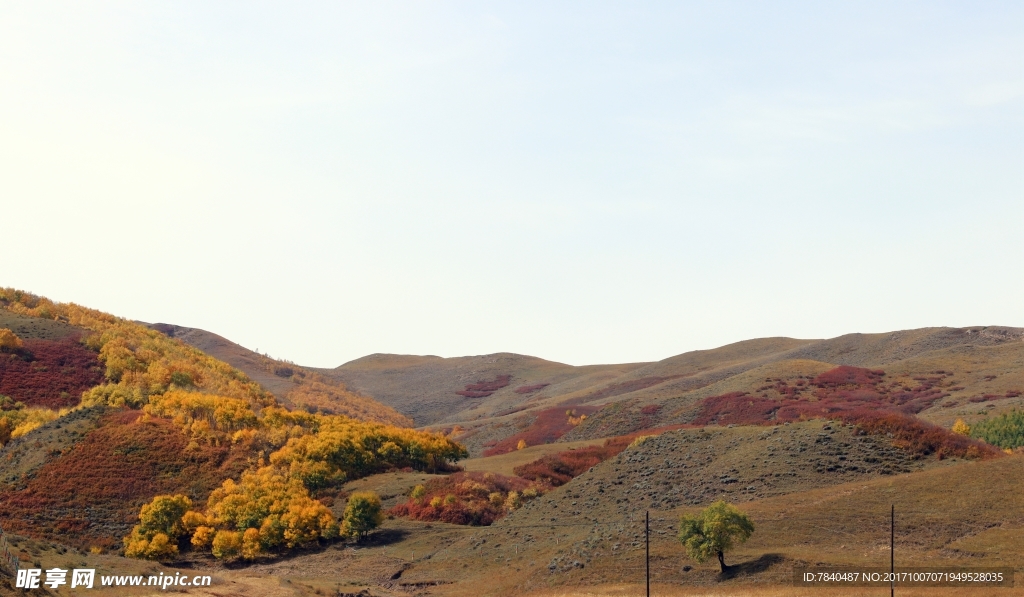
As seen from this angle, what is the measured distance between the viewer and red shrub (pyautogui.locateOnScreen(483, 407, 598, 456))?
435ft

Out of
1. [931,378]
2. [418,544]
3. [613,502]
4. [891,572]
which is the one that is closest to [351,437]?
[418,544]

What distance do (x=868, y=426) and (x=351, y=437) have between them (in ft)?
152

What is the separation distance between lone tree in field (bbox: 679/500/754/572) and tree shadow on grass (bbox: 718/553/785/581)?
0.51 metres

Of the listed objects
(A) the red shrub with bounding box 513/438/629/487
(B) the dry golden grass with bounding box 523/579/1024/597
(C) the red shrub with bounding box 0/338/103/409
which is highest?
(C) the red shrub with bounding box 0/338/103/409

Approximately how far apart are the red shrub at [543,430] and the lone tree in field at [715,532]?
236ft

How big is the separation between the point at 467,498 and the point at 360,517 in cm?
1227

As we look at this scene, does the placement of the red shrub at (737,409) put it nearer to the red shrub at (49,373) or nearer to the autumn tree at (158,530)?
the autumn tree at (158,530)

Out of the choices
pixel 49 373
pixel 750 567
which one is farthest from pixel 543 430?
pixel 750 567

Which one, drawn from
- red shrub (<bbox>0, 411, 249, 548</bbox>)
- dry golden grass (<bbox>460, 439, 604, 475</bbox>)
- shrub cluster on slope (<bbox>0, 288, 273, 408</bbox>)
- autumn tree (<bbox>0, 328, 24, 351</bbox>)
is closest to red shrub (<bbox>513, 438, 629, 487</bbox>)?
dry golden grass (<bbox>460, 439, 604, 475</bbox>)

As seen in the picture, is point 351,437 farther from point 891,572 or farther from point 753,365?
point 753,365

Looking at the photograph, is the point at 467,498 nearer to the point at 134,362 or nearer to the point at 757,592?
the point at 757,592

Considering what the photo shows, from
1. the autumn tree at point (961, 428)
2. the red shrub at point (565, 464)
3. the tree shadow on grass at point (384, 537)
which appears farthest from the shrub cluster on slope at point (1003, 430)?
the tree shadow on grass at point (384, 537)

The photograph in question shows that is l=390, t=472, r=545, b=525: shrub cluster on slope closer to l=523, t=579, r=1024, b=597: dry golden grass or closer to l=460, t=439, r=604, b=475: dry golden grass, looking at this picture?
l=460, t=439, r=604, b=475: dry golden grass

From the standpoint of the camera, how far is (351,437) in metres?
89.9
